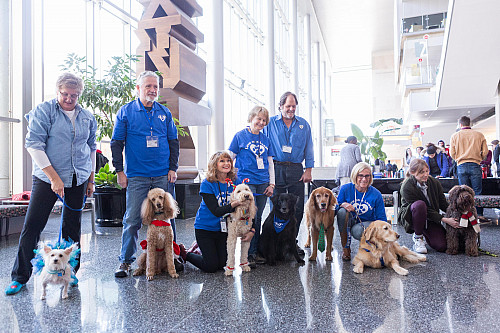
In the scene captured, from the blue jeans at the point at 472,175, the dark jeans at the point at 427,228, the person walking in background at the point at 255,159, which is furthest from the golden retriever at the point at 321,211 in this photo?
the blue jeans at the point at 472,175

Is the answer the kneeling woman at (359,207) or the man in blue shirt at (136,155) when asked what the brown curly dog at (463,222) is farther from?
the man in blue shirt at (136,155)

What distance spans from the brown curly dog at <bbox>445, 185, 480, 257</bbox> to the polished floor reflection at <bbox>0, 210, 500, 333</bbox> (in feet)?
0.94

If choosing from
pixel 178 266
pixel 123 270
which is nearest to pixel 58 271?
pixel 123 270

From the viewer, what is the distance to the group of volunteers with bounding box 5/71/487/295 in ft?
8.28

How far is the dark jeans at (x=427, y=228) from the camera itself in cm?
375

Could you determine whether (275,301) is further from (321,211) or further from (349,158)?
(349,158)

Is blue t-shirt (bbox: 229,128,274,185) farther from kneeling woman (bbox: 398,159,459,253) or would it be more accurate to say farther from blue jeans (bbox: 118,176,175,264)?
kneeling woman (bbox: 398,159,459,253)

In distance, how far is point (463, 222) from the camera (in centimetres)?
348

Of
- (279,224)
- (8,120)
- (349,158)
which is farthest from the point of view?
(349,158)

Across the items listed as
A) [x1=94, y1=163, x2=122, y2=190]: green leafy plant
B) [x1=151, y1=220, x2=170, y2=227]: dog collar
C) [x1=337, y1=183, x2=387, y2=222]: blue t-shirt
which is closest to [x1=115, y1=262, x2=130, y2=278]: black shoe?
[x1=151, y1=220, x2=170, y2=227]: dog collar

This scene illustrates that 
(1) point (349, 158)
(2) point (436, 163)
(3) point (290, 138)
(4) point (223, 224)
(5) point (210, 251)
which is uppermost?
(3) point (290, 138)

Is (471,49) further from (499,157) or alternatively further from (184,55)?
(184,55)

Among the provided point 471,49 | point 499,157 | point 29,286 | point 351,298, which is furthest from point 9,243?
point 471,49

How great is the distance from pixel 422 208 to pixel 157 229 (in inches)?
106
